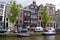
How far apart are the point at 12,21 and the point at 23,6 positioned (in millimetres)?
1617

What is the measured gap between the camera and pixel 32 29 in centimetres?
1050

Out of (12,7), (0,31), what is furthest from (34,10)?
(0,31)

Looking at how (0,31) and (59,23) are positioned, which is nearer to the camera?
(0,31)

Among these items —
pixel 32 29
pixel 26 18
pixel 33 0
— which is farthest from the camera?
pixel 26 18

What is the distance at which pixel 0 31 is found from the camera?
920cm

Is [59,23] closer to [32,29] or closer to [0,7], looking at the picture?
[32,29]

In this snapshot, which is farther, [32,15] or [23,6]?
[32,15]

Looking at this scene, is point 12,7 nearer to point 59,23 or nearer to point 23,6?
point 23,6

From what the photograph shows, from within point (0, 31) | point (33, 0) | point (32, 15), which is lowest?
point (0, 31)

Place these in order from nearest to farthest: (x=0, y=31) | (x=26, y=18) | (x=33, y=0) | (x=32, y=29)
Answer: (x=0, y=31) → (x=32, y=29) → (x=33, y=0) → (x=26, y=18)

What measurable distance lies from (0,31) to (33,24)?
3.00 metres

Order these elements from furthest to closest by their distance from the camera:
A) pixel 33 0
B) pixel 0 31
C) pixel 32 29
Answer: pixel 33 0 → pixel 32 29 → pixel 0 31

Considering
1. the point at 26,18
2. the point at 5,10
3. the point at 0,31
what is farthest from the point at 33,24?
the point at 0,31

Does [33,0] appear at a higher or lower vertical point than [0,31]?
higher
